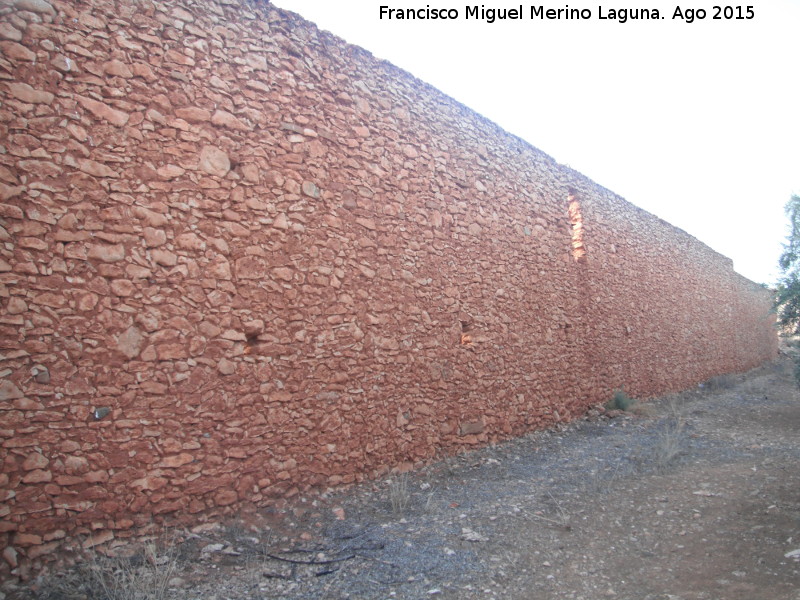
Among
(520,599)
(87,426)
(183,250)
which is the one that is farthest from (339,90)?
(520,599)

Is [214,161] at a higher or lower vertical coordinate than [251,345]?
higher

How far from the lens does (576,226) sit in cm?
858

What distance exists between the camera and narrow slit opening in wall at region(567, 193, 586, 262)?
846cm

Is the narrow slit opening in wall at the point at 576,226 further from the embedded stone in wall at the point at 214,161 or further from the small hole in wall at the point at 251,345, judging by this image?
the embedded stone in wall at the point at 214,161

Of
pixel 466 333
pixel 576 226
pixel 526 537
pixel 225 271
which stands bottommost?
pixel 526 537

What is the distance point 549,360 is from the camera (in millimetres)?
7332

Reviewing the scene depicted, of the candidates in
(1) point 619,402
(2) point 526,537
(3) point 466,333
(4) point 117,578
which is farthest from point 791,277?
(4) point 117,578

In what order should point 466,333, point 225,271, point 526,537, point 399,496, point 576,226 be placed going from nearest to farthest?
point 526,537, point 225,271, point 399,496, point 466,333, point 576,226

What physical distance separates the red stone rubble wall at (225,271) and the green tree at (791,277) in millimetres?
5659

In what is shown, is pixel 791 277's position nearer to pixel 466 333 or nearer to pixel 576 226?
pixel 576 226

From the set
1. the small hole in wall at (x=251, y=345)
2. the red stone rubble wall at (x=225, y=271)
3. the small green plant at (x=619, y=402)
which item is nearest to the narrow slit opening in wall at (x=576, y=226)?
the red stone rubble wall at (x=225, y=271)

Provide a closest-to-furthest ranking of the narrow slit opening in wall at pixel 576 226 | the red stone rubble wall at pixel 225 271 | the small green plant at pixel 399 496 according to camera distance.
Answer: the red stone rubble wall at pixel 225 271
the small green plant at pixel 399 496
the narrow slit opening in wall at pixel 576 226

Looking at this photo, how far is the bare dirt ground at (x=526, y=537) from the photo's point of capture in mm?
2896

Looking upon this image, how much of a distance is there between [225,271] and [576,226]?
6530 millimetres
